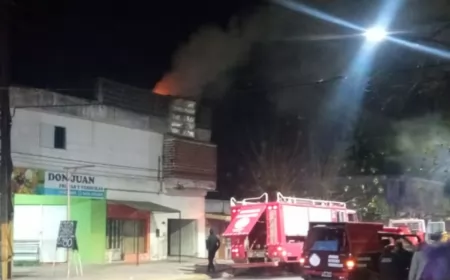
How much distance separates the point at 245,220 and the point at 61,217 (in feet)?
27.8

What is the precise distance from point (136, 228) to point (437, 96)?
70.9 ft

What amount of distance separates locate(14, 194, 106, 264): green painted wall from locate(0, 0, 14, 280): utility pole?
7302 mm

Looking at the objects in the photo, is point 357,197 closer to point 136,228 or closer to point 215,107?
point 215,107

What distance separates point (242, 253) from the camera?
25.1 m

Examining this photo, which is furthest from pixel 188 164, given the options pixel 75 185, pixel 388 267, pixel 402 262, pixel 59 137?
pixel 402 262

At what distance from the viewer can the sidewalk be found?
2427 centimetres

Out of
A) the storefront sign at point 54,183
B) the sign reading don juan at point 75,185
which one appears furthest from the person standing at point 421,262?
the sign reading don juan at point 75,185

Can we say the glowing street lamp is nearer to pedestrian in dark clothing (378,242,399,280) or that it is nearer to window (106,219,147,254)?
pedestrian in dark clothing (378,242,399,280)

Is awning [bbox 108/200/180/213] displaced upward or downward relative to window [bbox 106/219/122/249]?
upward

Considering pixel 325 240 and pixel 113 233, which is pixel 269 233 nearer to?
pixel 325 240

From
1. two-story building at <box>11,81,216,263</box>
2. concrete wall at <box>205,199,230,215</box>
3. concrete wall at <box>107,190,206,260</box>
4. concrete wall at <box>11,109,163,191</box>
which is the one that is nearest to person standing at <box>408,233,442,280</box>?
two-story building at <box>11,81,216,263</box>

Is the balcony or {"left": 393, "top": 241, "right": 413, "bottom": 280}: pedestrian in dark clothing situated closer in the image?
{"left": 393, "top": 241, "right": 413, "bottom": 280}: pedestrian in dark clothing

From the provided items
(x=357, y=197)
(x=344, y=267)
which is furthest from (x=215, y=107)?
(x=344, y=267)

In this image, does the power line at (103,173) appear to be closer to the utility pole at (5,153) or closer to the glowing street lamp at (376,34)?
the utility pole at (5,153)
